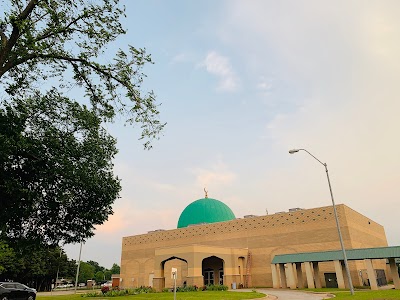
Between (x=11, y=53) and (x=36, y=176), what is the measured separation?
17.8 ft

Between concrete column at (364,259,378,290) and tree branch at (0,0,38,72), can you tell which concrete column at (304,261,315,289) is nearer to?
concrete column at (364,259,378,290)

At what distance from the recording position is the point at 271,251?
4453cm

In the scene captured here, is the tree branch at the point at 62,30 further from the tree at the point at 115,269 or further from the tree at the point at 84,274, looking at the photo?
the tree at the point at 115,269

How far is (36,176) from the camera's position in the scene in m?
14.7

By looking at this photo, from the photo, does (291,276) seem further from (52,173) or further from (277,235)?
(52,173)

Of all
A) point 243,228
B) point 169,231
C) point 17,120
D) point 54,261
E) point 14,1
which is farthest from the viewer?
point 54,261

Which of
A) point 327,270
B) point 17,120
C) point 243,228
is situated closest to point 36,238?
point 17,120

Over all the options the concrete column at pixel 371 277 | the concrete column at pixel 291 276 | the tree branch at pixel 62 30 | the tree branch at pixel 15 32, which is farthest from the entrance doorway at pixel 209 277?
the tree branch at pixel 15 32

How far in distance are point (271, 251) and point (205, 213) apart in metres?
16.1

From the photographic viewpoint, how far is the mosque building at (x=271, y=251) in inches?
1379

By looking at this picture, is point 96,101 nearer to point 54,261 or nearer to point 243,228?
point 243,228

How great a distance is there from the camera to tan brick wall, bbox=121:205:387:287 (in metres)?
40.3

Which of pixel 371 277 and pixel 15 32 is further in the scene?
pixel 371 277

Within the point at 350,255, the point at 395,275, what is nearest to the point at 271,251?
the point at 350,255
